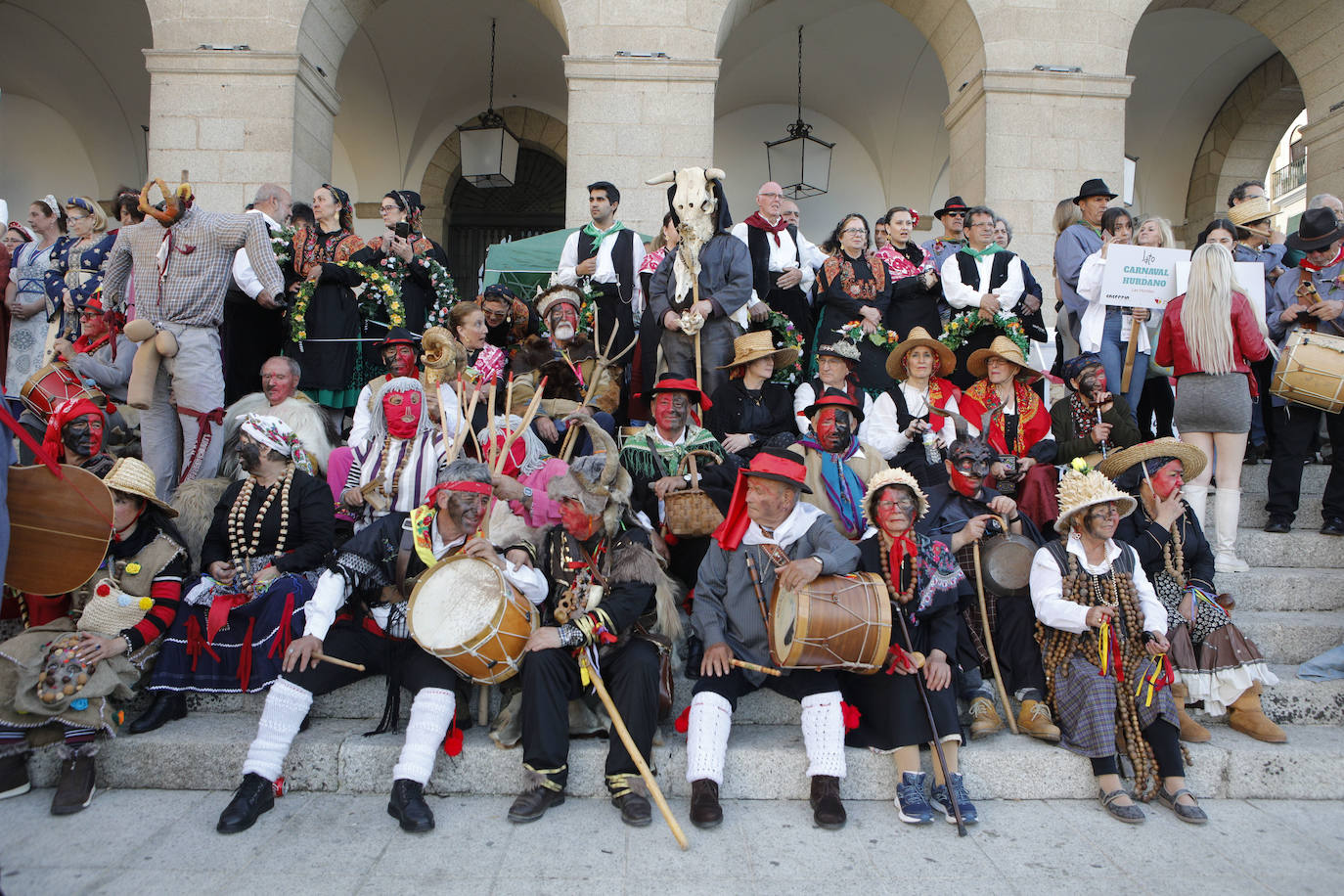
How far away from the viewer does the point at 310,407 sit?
539 cm

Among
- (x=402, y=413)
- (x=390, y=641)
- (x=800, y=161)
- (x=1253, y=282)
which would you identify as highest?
(x=800, y=161)

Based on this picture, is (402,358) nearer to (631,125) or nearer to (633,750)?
(633,750)

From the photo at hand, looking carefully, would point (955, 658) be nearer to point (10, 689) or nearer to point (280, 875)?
point (280, 875)

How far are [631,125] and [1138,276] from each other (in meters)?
4.43

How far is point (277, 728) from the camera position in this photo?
3.52 meters

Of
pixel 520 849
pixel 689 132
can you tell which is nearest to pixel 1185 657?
pixel 520 849

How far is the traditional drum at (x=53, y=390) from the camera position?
207 inches

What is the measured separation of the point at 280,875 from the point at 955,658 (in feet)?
9.32

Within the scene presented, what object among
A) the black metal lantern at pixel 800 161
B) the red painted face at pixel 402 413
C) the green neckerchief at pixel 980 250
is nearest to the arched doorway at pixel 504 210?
the black metal lantern at pixel 800 161

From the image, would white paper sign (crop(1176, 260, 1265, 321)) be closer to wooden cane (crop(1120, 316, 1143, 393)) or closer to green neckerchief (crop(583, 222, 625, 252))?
wooden cane (crop(1120, 316, 1143, 393))

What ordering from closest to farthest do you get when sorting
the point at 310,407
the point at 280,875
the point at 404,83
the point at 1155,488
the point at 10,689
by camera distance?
the point at 280,875
the point at 10,689
the point at 1155,488
the point at 310,407
the point at 404,83

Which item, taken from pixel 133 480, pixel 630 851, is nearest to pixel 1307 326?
pixel 630 851

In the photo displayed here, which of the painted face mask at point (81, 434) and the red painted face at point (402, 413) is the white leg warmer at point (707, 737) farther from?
the painted face mask at point (81, 434)

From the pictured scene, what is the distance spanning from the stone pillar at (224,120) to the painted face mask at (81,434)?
12.6 feet
